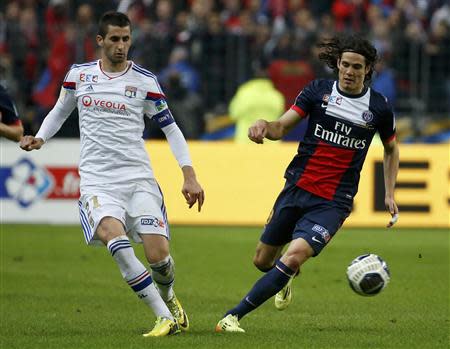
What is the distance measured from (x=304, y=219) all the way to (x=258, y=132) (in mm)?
974

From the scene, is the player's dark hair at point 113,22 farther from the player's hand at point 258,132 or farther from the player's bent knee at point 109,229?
the player's bent knee at point 109,229

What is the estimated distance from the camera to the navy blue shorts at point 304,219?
9.50 metres

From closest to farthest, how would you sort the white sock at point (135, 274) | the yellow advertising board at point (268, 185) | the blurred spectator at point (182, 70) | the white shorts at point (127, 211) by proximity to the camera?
the white sock at point (135, 274) → the white shorts at point (127, 211) → the yellow advertising board at point (268, 185) → the blurred spectator at point (182, 70)

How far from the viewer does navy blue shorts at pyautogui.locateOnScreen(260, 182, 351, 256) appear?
31.2 feet

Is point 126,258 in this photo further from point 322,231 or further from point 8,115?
point 8,115

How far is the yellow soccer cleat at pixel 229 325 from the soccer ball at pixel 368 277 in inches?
39.6

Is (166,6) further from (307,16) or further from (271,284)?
(271,284)

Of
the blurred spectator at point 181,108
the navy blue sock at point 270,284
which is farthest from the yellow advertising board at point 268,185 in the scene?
the navy blue sock at point 270,284

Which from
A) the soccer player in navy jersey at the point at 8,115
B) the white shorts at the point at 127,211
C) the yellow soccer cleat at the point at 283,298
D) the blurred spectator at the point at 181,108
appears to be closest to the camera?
the white shorts at the point at 127,211

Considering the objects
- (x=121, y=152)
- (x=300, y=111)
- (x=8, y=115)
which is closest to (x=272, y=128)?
(x=300, y=111)

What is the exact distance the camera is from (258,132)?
30.0 ft

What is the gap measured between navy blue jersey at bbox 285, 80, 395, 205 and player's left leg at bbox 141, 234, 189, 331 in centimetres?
130

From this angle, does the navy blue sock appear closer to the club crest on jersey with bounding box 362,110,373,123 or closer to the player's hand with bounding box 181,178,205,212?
the player's hand with bounding box 181,178,205,212

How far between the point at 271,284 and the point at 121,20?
2386 millimetres
